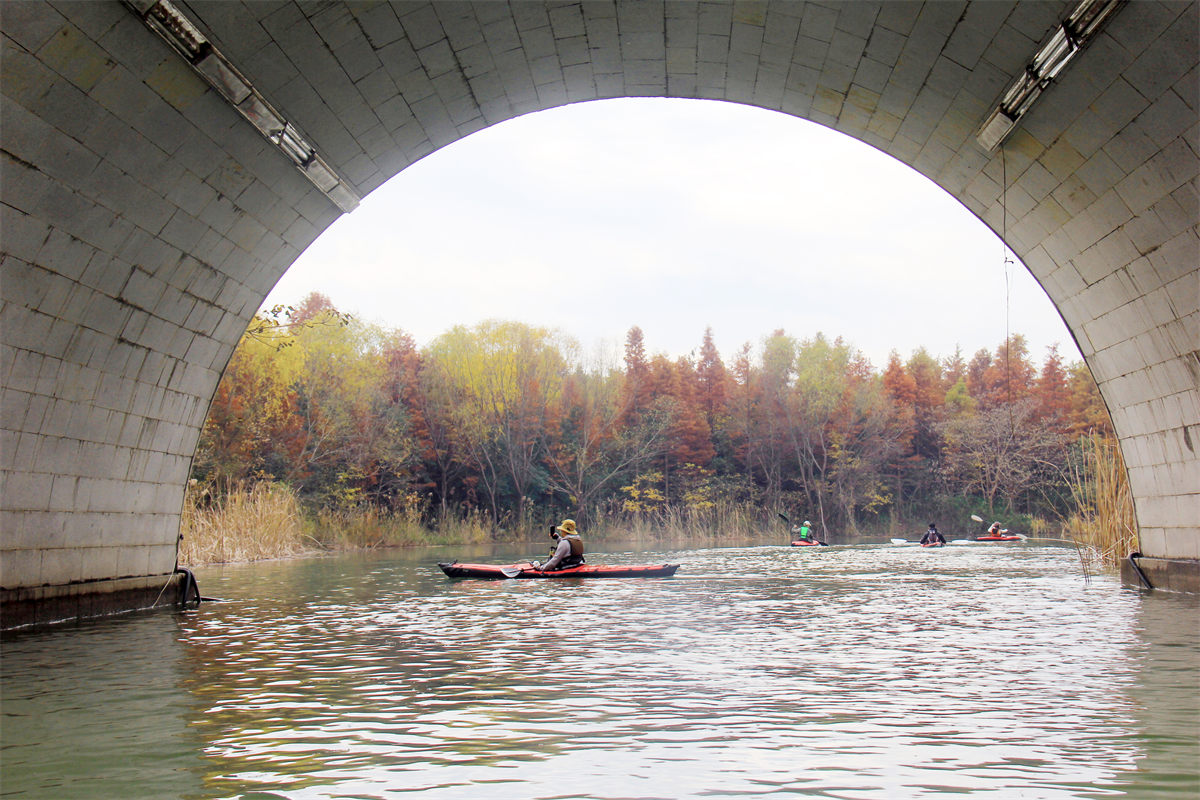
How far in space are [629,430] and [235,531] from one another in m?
25.7

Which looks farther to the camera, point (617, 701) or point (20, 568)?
point (20, 568)

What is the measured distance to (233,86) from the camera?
23.8ft

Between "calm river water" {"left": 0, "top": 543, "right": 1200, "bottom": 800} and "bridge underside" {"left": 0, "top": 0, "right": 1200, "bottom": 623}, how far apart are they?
1.64m

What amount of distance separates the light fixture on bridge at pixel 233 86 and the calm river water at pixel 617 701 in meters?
4.26

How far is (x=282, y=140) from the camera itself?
8.13m

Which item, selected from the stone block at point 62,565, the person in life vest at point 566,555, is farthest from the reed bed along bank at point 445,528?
the stone block at point 62,565

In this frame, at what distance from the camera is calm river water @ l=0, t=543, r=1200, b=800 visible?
431cm

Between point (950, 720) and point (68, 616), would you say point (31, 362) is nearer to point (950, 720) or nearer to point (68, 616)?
point (68, 616)

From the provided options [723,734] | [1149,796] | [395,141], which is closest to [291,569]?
[395,141]

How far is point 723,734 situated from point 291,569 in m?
16.3

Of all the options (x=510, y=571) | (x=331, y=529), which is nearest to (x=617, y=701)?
(x=510, y=571)

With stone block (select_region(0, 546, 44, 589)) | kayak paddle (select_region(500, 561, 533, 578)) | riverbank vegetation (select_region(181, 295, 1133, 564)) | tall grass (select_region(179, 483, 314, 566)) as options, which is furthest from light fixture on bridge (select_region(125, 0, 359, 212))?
riverbank vegetation (select_region(181, 295, 1133, 564))

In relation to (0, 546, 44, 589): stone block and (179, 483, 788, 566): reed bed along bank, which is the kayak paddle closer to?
(179, 483, 788, 566): reed bed along bank

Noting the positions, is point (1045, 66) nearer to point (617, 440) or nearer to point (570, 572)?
point (570, 572)
